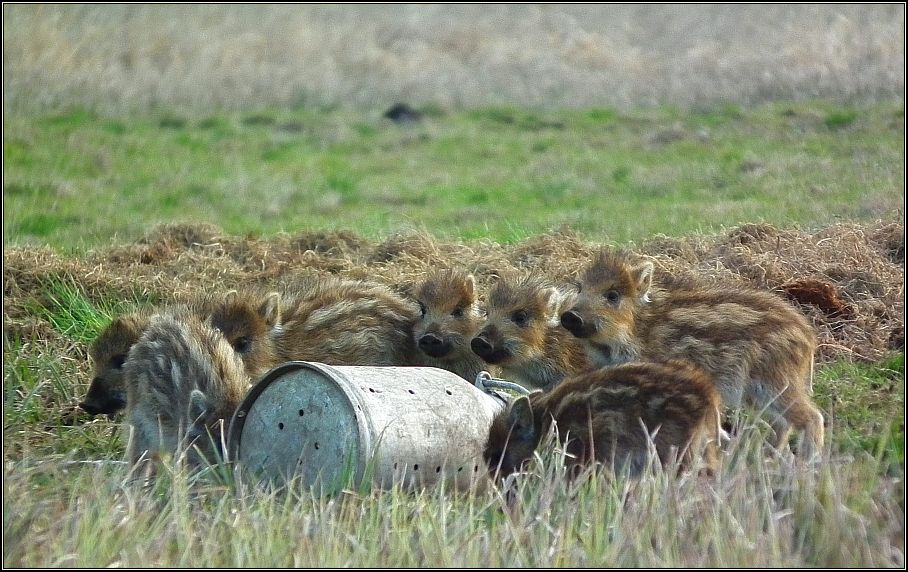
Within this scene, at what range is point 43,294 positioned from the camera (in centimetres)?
841

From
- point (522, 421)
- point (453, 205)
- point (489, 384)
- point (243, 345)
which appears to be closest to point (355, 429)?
point (522, 421)

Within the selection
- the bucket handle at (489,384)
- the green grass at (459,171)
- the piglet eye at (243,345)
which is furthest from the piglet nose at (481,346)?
the green grass at (459,171)

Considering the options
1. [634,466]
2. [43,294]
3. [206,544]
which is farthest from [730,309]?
[43,294]

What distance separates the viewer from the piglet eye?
727 cm

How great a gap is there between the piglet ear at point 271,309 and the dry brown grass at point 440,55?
9301mm

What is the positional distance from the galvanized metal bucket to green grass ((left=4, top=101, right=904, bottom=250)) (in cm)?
363

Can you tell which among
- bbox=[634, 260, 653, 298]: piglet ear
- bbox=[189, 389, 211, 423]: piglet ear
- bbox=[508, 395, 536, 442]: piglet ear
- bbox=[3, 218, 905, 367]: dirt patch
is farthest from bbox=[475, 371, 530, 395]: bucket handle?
bbox=[3, 218, 905, 367]: dirt patch

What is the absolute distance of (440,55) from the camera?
858 inches

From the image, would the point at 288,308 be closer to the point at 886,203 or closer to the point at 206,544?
the point at 206,544

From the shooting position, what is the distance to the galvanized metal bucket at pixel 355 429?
545 centimetres

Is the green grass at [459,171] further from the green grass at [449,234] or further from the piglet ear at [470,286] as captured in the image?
the piglet ear at [470,286]

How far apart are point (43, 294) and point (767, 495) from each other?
538 cm

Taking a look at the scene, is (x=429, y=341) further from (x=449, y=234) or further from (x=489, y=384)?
(x=449, y=234)

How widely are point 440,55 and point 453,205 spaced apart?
9.66 metres
